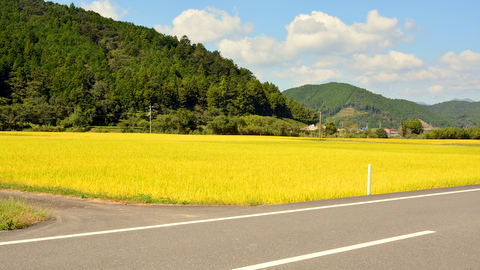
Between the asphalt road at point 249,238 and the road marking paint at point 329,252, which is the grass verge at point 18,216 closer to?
the asphalt road at point 249,238

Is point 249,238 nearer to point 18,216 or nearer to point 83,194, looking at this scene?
point 18,216

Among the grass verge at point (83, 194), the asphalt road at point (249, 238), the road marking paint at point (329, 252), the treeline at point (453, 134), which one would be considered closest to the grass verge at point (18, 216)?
the asphalt road at point (249, 238)

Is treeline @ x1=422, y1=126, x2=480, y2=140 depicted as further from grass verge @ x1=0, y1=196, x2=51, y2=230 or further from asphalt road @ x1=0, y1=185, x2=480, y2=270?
grass verge @ x1=0, y1=196, x2=51, y2=230

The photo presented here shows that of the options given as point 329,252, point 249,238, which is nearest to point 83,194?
point 249,238

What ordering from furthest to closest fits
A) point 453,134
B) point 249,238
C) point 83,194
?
point 453,134 < point 83,194 < point 249,238

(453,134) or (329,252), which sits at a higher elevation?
(453,134)

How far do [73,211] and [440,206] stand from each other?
376 inches

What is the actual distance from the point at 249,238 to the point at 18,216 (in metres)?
4.87

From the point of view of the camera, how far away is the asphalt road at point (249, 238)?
6036 millimetres

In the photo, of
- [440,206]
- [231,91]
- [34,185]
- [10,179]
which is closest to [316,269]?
[440,206]

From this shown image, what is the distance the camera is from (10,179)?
16.6 m

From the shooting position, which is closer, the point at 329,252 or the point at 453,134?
the point at 329,252

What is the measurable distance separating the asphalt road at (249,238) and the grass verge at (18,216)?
0.92 ft

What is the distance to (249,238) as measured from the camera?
7.36m
